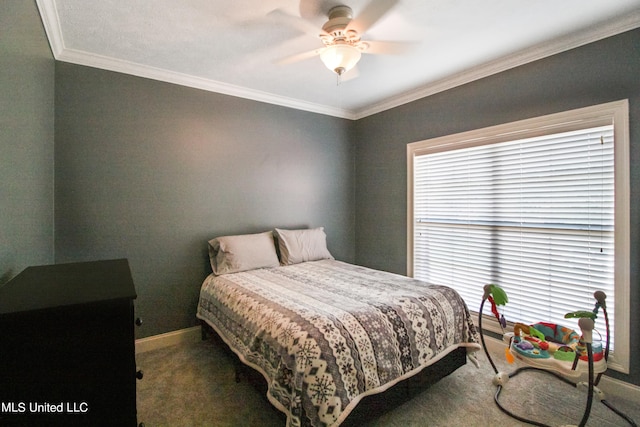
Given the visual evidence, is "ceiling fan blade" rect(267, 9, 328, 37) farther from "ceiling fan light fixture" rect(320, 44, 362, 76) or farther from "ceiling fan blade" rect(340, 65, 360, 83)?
"ceiling fan blade" rect(340, 65, 360, 83)

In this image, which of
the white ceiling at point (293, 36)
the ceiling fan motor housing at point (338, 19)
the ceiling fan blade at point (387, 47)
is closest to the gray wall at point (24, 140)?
the white ceiling at point (293, 36)

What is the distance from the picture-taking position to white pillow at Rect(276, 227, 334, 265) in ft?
10.3

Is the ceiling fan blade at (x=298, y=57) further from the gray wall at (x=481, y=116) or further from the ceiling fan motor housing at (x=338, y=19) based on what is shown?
the gray wall at (x=481, y=116)

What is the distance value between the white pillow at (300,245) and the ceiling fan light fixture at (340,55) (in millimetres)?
1791

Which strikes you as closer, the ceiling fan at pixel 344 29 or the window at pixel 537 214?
the ceiling fan at pixel 344 29

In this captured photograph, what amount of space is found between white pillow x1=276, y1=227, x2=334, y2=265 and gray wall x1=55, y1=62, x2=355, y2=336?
0.88ft

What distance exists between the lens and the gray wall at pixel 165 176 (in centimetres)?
239

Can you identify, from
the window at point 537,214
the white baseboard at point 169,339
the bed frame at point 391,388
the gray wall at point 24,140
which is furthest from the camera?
the white baseboard at point 169,339

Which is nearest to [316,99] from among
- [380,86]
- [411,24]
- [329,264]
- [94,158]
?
[380,86]

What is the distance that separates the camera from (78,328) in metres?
0.97

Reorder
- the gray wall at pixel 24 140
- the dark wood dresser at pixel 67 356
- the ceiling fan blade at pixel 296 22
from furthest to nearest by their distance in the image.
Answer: the ceiling fan blade at pixel 296 22 → the gray wall at pixel 24 140 → the dark wood dresser at pixel 67 356

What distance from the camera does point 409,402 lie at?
77.9 inches

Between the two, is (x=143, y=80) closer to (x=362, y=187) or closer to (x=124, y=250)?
(x=124, y=250)

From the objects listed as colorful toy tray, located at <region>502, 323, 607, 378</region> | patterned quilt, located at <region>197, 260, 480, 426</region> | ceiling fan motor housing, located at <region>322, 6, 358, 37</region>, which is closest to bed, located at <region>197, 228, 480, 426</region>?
patterned quilt, located at <region>197, 260, 480, 426</region>
